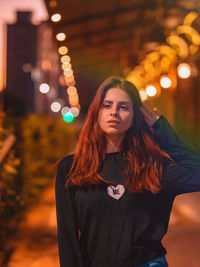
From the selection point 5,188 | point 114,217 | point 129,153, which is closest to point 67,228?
point 114,217

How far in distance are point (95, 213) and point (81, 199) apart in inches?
4.5

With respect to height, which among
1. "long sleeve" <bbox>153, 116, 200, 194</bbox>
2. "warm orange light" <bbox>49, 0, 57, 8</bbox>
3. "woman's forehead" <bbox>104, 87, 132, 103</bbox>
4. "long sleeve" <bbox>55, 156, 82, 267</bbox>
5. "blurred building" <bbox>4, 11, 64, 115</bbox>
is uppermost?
"blurred building" <bbox>4, 11, 64, 115</bbox>

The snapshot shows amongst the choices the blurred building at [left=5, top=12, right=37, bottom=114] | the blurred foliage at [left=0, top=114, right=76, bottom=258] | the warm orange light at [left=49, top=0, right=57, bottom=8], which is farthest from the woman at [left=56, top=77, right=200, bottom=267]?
the blurred building at [left=5, top=12, right=37, bottom=114]

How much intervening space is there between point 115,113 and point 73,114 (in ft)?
21.9

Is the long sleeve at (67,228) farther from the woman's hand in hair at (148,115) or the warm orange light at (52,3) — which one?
the warm orange light at (52,3)

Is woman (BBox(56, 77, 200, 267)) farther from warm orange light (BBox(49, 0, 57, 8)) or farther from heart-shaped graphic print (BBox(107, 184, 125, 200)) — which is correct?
warm orange light (BBox(49, 0, 57, 8))

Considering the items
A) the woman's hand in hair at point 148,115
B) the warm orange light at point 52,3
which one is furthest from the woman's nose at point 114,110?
the warm orange light at point 52,3

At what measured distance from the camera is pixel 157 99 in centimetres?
1486

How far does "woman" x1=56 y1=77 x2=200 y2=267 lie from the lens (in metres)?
1.95

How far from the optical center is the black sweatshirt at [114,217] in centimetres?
194

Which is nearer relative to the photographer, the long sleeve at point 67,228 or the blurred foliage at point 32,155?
the long sleeve at point 67,228

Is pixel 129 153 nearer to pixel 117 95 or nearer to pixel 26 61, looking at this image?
pixel 117 95

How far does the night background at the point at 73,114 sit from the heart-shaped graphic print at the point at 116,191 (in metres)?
0.50

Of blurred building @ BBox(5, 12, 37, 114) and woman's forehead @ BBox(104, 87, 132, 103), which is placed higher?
blurred building @ BBox(5, 12, 37, 114)
